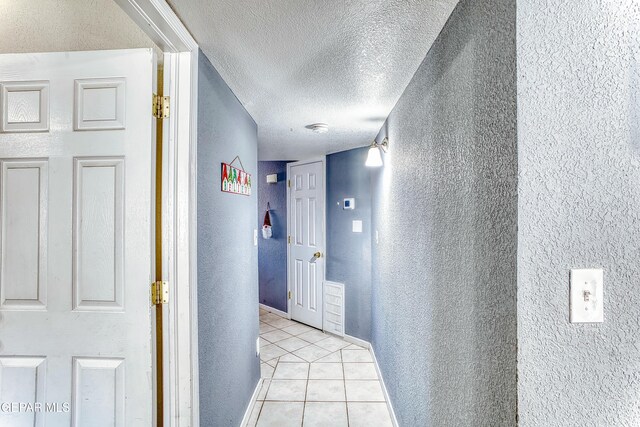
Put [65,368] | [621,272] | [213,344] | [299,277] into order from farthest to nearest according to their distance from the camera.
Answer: [299,277] → [213,344] → [65,368] → [621,272]

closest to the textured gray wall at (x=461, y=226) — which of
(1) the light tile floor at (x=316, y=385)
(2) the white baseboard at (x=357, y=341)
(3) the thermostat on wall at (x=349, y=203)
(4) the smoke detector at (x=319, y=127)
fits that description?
(1) the light tile floor at (x=316, y=385)

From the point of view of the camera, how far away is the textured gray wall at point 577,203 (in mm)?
710

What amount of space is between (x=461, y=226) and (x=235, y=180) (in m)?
1.35

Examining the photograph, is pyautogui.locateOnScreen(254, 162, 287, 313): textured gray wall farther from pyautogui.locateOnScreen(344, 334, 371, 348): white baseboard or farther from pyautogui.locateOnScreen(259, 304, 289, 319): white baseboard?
pyautogui.locateOnScreen(344, 334, 371, 348): white baseboard

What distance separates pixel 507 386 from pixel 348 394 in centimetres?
→ 192

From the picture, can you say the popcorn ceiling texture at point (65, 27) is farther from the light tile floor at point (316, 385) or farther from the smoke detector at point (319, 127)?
the light tile floor at point (316, 385)

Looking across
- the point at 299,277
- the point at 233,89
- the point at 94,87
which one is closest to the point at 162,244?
the point at 94,87

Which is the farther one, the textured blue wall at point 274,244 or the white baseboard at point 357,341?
the textured blue wall at point 274,244

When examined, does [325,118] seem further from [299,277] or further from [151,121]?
[299,277]

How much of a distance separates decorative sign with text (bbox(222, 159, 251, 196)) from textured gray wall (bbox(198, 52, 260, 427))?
0.05 metres

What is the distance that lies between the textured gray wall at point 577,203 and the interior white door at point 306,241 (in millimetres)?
3053

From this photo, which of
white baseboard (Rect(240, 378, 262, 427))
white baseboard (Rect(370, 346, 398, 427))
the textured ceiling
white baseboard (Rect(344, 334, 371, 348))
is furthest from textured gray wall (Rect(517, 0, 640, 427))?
white baseboard (Rect(344, 334, 371, 348))

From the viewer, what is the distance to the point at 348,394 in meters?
2.39

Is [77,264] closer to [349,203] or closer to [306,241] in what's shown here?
[349,203]
